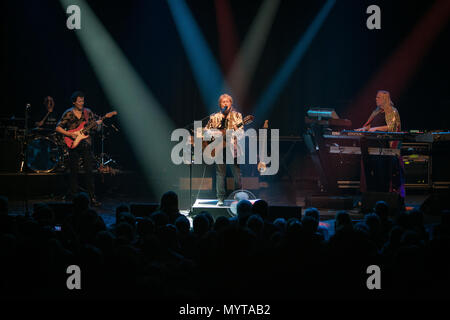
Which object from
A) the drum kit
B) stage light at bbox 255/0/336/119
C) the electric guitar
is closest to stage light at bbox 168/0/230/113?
stage light at bbox 255/0/336/119

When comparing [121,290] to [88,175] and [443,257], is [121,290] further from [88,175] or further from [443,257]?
[88,175]

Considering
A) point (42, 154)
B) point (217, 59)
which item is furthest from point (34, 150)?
point (217, 59)

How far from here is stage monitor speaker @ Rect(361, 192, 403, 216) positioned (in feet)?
21.0

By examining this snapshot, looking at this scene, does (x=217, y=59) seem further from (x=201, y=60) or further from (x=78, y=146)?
(x=78, y=146)

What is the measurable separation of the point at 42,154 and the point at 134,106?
2928mm

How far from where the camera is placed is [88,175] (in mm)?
7883

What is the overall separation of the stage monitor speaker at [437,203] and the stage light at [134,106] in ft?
21.8

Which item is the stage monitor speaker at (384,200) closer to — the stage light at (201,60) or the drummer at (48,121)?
the stage light at (201,60)

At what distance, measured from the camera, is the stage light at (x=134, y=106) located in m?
11.3

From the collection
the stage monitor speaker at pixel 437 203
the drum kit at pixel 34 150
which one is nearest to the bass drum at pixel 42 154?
the drum kit at pixel 34 150

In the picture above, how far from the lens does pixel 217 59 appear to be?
11.3m

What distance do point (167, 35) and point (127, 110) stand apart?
2.32 m
